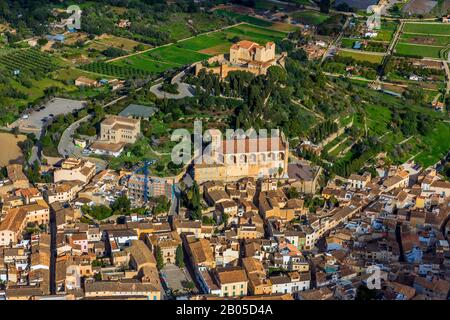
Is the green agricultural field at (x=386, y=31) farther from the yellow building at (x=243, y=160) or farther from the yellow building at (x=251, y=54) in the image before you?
the yellow building at (x=243, y=160)

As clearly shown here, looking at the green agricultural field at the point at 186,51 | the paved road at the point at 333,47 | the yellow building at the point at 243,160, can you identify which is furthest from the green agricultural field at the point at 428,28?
the yellow building at the point at 243,160

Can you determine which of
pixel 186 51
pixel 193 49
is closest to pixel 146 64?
pixel 186 51

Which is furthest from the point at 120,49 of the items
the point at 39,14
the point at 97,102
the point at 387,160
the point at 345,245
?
the point at 345,245

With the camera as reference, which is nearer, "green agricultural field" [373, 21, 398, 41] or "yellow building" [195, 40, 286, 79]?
"yellow building" [195, 40, 286, 79]

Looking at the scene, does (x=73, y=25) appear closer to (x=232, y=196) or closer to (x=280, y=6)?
(x=280, y=6)

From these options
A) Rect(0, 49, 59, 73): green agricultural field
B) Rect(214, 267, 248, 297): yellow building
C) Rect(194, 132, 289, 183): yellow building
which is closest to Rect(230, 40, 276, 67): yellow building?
Rect(194, 132, 289, 183): yellow building

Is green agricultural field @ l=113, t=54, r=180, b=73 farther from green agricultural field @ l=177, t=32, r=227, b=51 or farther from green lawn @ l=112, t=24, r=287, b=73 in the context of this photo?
green agricultural field @ l=177, t=32, r=227, b=51
